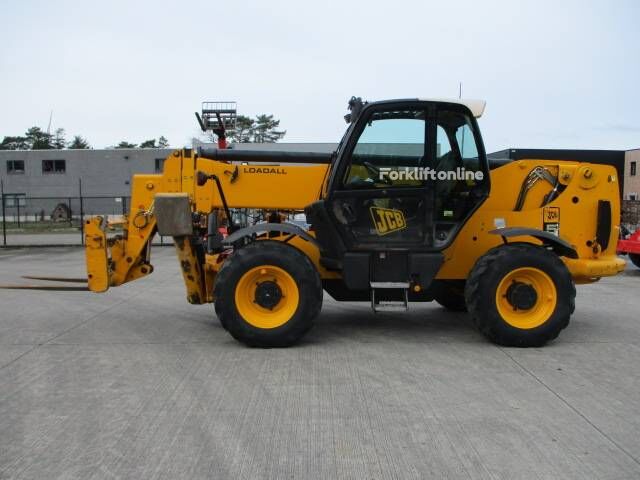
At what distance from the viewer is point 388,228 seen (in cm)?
645

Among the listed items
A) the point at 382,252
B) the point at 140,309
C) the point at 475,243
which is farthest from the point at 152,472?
the point at 140,309

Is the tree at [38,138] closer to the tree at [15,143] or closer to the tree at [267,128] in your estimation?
the tree at [15,143]

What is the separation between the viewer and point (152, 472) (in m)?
3.57

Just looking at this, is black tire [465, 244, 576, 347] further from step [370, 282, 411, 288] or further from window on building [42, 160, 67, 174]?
window on building [42, 160, 67, 174]

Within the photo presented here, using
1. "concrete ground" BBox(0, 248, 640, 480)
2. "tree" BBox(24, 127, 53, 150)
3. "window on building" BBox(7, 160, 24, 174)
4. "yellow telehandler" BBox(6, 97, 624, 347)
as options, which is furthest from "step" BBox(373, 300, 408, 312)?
"tree" BBox(24, 127, 53, 150)

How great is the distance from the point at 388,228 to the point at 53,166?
162 ft

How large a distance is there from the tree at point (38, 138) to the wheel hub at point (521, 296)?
92058mm

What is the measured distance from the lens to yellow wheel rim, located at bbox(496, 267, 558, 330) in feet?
20.6

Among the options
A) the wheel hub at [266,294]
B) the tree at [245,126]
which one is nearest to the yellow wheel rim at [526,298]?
the wheel hub at [266,294]

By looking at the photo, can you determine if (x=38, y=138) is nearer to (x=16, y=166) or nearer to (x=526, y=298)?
(x=16, y=166)

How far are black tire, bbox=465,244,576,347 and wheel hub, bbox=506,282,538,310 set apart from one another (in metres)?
0.19

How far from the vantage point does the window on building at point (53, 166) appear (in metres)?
49.8

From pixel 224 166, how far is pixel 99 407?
3.17 meters

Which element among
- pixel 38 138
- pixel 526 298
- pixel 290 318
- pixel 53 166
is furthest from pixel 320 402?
pixel 38 138
